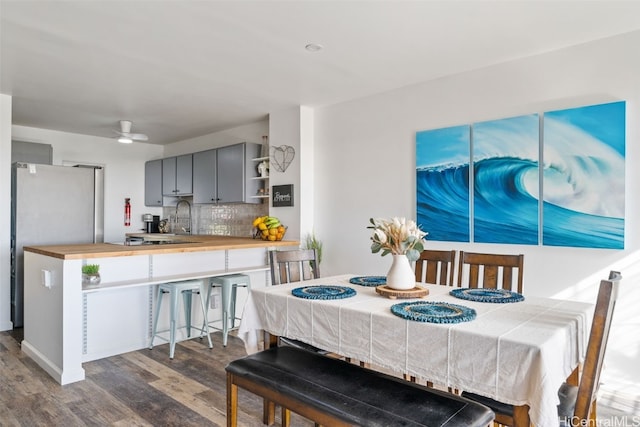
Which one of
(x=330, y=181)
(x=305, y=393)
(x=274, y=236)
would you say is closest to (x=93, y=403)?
(x=305, y=393)

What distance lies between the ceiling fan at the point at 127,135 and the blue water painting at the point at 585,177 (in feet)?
14.0

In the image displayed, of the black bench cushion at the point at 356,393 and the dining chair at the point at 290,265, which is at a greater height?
the dining chair at the point at 290,265

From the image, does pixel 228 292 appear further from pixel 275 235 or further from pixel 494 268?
pixel 494 268

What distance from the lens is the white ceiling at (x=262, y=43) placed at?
2420 mm

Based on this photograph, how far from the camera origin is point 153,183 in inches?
262

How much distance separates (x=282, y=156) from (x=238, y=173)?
29.3 inches

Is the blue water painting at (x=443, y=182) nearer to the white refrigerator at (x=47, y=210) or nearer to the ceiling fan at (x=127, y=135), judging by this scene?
the ceiling fan at (x=127, y=135)

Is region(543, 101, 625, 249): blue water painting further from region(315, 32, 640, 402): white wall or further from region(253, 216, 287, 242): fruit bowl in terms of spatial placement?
region(253, 216, 287, 242): fruit bowl

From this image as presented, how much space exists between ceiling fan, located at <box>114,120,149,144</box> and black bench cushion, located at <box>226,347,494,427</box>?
382 cm

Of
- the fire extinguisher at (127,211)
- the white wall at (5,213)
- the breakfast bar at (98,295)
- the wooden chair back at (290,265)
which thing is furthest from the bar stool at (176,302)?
the fire extinguisher at (127,211)

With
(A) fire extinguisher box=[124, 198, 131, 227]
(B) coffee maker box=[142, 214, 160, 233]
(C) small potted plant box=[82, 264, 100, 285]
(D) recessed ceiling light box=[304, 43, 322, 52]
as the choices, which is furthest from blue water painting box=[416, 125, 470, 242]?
(A) fire extinguisher box=[124, 198, 131, 227]

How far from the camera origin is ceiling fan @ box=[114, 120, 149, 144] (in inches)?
194

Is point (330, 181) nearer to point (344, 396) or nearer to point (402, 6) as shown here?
point (402, 6)

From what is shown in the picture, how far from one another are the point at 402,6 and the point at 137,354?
333 centimetres
